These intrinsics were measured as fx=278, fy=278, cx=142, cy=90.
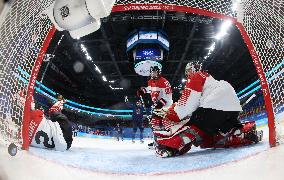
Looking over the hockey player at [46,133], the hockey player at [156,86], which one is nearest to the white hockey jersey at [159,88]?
the hockey player at [156,86]

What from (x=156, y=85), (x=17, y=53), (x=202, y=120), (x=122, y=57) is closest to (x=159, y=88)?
(x=156, y=85)

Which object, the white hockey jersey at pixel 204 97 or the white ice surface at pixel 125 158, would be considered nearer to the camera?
the white ice surface at pixel 125 158

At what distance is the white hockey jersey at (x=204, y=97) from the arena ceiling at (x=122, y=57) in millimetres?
41

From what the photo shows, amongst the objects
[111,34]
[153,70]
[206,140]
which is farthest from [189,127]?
[111,34]

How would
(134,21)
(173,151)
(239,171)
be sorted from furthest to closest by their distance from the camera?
(173,151) → (134,21) → (239,171)

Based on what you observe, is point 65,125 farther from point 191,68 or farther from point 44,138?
point 191,68

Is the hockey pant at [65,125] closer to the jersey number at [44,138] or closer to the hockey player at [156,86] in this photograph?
the jersey number at [44,138]

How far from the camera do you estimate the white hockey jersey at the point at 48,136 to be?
0.70 meters

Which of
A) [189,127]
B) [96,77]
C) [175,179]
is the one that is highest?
[96,77]

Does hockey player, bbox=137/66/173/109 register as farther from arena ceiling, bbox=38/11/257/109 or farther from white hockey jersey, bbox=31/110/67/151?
white hockey jersey, bbox=31/110/67/151

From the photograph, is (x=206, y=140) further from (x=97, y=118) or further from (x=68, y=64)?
(x=68, y=64)

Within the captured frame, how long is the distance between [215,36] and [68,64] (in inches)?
13.8

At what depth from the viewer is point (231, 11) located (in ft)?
2.37

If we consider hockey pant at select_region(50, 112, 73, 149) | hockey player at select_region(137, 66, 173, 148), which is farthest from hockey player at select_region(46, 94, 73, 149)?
hockey player at select_region(137, 66, 173, 148)
